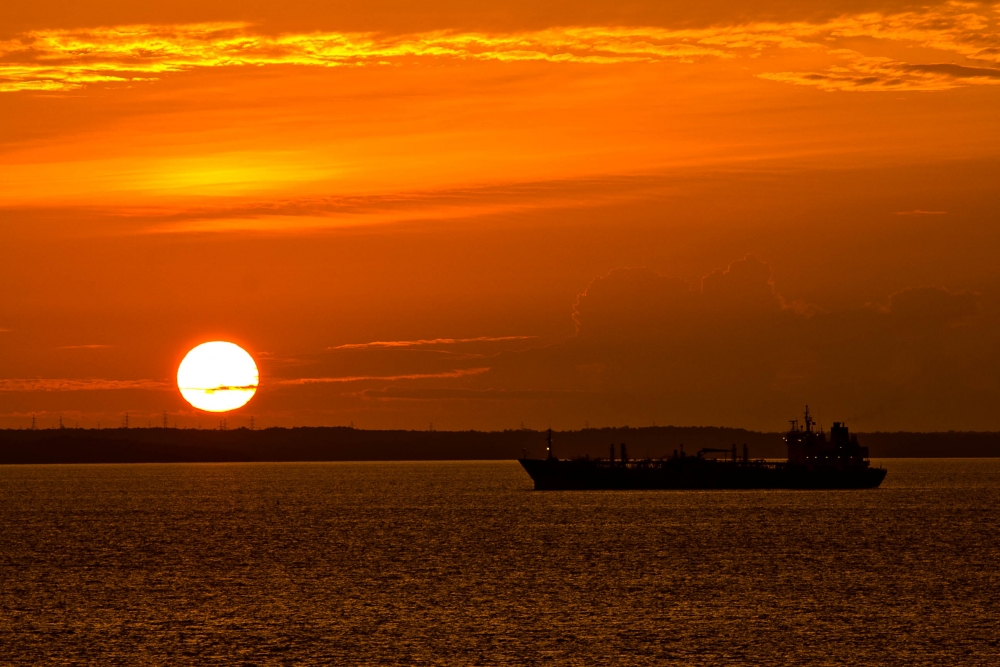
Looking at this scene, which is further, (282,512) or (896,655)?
(282,512)

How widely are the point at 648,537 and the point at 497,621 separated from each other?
5840 centimetres

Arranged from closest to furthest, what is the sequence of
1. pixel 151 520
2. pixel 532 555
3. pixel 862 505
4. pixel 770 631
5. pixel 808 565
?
1. pixel 770 631
2. pixel 808 565
3. pixel 532 555
4. pixel 151 520
5. pixel 862 505

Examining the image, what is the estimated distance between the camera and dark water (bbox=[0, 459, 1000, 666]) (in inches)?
2322

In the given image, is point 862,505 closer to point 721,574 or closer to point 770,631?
point 721,574

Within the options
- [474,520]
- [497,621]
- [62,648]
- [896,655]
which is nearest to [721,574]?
[497,621]

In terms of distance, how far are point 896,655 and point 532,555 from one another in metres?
49.4

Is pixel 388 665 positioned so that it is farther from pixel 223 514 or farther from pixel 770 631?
pixel 223 514

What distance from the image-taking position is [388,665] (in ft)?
182

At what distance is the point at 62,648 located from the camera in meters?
59.7

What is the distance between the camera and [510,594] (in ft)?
257

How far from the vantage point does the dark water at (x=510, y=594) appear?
193 ft

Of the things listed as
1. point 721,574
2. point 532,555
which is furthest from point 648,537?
point 721,574

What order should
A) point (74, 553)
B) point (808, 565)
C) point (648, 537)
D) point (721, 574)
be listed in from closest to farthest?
1. point (721, 574)
2. point (808, 565)
3. point (74, 553)
4. point (648, 537)

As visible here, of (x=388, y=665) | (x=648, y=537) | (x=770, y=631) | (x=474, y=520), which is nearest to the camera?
(x=388, y=665)
